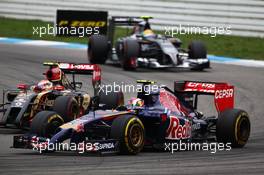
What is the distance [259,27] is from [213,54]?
7.20ft

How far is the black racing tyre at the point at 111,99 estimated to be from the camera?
53.3 feet

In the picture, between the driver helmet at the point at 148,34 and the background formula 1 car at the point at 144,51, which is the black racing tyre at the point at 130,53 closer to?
the background formula 1 car at the point at 144,51

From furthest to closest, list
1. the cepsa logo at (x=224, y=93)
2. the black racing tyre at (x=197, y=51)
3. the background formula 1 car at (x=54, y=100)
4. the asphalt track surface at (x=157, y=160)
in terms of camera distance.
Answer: the black racing tyre at (x=197, y=51), the background formula 1 car at (x=54, y=100), the cepsa logo at (x=224, y=93), the asphalt track surface at (x=157, y=160)

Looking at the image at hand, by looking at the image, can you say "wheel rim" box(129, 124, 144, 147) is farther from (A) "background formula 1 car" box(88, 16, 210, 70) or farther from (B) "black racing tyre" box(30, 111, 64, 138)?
(A) "background formula 1 car" box(88, 16, 210, 70)

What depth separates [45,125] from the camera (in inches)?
533

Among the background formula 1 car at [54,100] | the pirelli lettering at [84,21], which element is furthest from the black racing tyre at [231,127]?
the pirelli lettering at [84,21]

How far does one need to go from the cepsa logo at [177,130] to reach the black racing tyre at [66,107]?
2.14 meters

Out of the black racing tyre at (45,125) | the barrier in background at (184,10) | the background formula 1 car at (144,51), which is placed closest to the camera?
the black racing tyre at (45,125)

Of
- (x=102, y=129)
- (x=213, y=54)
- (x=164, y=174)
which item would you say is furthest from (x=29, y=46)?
(x=164, y=174)

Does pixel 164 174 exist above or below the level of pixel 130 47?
below

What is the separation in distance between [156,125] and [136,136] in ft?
2.80

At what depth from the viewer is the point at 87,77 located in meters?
24.8

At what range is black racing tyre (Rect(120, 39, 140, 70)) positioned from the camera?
84.5 feet

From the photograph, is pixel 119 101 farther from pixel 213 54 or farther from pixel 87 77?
pixel 213 54
